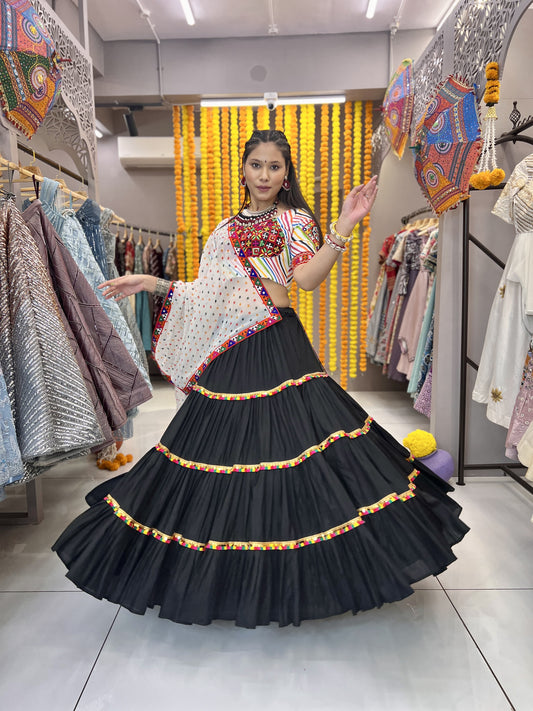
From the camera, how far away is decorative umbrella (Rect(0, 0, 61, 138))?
5.87 ft

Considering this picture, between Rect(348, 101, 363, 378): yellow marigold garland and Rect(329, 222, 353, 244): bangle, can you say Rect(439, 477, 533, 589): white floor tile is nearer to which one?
Rect(329, 222, 353, 244): bangle

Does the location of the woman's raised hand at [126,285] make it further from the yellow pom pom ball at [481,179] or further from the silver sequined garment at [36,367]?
the yellow pom pom ball at [481,179]

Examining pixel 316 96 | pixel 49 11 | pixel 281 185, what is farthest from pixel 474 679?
pixel 316 96

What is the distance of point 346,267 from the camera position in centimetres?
445

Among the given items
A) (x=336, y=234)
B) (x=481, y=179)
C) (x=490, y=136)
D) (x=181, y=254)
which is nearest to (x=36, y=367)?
(x=336, y=234)

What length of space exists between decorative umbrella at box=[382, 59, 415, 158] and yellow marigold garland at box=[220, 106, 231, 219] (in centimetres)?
161

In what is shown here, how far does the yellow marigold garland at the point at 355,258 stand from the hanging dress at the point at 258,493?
2.95 meters

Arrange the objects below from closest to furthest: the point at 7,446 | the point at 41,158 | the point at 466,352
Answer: the point at 7,446, the point at 41,158, the point at 466,352

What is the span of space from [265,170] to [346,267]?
2.99 m

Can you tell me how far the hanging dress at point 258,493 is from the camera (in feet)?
4.05

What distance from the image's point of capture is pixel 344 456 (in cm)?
136

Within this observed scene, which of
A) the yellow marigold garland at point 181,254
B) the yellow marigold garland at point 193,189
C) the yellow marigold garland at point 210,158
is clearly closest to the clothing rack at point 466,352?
the yellow marigold garland at point 210,158

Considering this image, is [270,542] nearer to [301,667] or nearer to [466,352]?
[301,667]

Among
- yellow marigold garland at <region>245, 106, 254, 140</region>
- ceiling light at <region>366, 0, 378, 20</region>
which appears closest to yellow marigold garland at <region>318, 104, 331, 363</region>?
yellow marigold garland at <region>245, 106, 254, 140</region>
